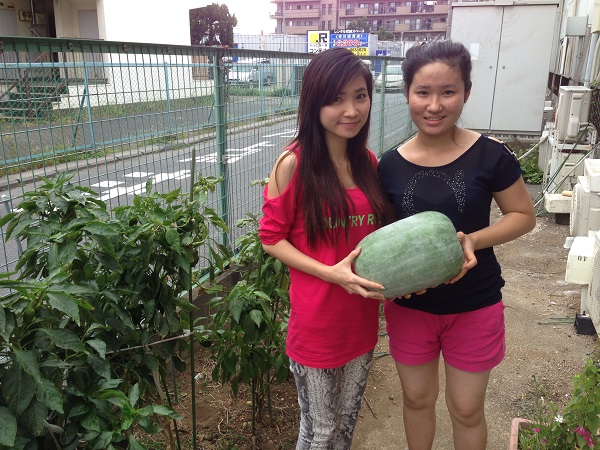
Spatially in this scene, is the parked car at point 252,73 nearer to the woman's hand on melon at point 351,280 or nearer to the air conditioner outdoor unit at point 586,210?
the woman's hand on melon at point 351,280

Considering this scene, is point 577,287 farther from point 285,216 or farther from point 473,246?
point 285,216

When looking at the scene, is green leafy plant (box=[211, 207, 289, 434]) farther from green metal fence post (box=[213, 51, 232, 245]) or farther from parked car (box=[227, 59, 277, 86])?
parked car (box=[227, 59, 277, 86])

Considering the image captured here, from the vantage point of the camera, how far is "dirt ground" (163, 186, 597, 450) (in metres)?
2.90

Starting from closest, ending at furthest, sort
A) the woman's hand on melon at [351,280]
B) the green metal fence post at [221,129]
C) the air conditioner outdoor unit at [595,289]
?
1. the woman's hand on melon at [351,280]
2. the air conditioner outdoor unit at [595,289]
3. the green metal fence post at [221,129]

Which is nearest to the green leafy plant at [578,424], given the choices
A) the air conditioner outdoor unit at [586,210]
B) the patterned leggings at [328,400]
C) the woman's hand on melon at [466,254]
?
the woman's hand on melon at [466,254]

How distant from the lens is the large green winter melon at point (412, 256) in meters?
1.84

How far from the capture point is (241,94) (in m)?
4.19

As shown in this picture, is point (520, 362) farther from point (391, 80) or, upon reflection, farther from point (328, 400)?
point (391, 80)

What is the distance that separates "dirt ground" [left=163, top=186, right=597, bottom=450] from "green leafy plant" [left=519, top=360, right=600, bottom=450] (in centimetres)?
47

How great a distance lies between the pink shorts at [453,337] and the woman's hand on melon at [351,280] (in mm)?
347

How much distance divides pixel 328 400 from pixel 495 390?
5.84ft

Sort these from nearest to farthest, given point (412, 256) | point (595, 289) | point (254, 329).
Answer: point (412, 256), point (254, 329), point (595, 289)

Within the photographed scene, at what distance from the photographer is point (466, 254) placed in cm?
190

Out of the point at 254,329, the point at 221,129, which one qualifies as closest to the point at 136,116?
the point at 221,129
